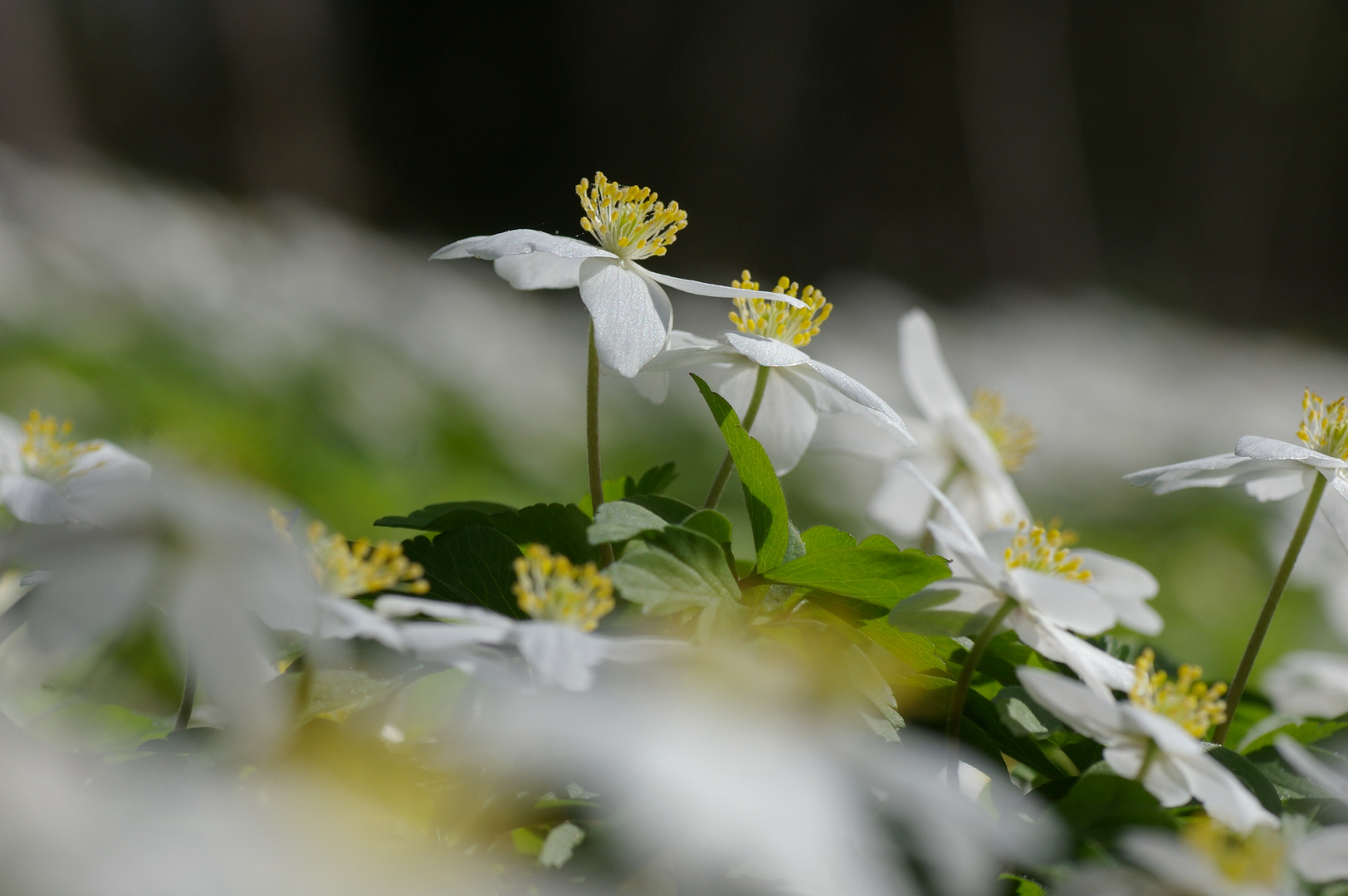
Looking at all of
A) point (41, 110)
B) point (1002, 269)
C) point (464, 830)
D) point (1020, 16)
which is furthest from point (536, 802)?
point (1020, 16)

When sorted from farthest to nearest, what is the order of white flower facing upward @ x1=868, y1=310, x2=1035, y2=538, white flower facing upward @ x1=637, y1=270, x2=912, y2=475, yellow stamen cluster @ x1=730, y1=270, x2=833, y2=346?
1. white flower facing upward @ x1=868, y1=310, x2=1035, y2=538
2. yellow stamen cluster @ x1=730, y1=270, x2=833, y2=346
3. white flower facing upward @ x1=637, y1=270, x2=912, y2=475

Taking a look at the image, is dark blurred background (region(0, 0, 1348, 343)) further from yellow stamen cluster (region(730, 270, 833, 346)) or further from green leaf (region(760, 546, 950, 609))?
green leaf (region(760, 546, 950, 609))

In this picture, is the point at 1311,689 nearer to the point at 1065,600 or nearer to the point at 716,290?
the point at 1065,600

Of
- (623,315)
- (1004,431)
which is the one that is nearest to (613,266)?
(623,315)

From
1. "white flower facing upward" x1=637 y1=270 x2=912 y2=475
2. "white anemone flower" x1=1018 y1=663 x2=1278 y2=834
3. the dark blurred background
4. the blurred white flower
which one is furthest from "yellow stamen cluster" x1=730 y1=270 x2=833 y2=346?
the dark blurred background

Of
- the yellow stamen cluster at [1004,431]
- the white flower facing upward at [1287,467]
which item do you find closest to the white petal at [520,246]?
the white flower facing upward at [1287,467]

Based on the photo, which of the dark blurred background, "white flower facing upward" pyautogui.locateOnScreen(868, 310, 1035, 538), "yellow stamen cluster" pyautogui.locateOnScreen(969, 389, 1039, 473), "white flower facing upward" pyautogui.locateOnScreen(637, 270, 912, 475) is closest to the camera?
"white flower facing upward" pyautogui.locateOnScreen(637, 270, 912, 475)
